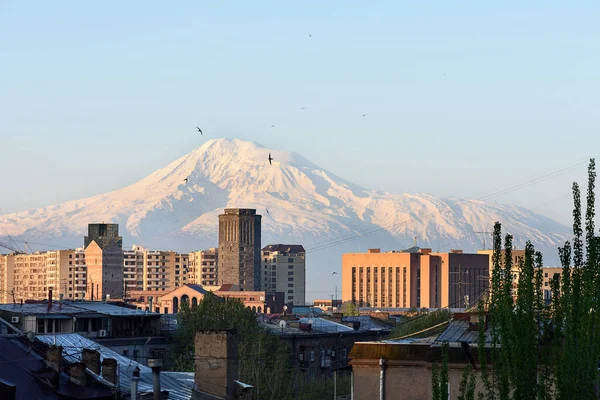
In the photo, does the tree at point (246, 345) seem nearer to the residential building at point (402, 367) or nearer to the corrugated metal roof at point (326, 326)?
the corrugated metal roof at point (326, 326)

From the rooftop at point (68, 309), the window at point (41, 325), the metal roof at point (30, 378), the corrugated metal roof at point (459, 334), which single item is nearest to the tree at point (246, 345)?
the rooftop at point (68, 309)

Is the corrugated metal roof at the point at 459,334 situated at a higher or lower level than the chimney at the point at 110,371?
higher

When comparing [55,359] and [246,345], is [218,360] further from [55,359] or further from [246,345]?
[246,345]

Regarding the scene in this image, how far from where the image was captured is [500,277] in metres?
38.9

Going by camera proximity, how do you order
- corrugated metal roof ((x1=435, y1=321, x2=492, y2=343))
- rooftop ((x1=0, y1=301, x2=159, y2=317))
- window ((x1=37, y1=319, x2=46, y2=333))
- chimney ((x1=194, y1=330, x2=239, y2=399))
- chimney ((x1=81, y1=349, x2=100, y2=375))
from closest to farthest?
chimney ((x1=194, y1=330, x2=239, y2=399))
corrugated metal roof ((x1=435, y1=321, x2=492, y2=343))
chimney ((x1=81, y1=349, x2=100, y2=375))
window ((x1=37, y1=319, x2=46, y2=333))
rooftop ((x1=0, y1=301, x2=159, y2=317))

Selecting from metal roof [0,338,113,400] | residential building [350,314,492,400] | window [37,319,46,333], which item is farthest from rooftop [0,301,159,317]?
residential building [350,314,492,400]

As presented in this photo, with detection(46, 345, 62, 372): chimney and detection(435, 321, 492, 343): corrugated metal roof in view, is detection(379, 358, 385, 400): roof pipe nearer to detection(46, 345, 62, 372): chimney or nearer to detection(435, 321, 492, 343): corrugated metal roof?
detection(435, 321, 492, 343): corrugated metal roof

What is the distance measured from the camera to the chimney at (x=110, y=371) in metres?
53.3

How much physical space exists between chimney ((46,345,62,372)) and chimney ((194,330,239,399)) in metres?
4.75

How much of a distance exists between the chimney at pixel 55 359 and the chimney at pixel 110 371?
214 cm

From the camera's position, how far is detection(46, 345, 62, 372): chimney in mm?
51844

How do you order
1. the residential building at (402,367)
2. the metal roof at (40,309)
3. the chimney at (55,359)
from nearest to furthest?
the residential building at (402,367), the chimney at (55,359), the metal roof at (40,309)

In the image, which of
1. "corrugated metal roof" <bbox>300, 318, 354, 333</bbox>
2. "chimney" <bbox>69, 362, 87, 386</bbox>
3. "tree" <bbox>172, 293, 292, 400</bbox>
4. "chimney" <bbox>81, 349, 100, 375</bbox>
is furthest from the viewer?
"corrugated metal roof" <bbox>300, 318, 354, 333</bbox>

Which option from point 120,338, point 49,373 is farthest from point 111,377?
point 120,338
